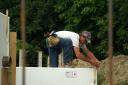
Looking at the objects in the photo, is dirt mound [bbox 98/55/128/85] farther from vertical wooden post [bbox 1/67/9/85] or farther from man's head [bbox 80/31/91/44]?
vertical wooden post [bbox 1/67/9/85]

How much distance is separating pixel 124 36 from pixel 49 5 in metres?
3.41

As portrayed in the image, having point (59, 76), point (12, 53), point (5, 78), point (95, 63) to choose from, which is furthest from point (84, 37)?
point (5, 78)

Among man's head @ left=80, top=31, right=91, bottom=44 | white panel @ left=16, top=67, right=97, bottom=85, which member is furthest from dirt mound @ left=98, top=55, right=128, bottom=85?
white panel @ left=16, top=67, right=97, bottom=85

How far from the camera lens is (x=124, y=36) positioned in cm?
1475

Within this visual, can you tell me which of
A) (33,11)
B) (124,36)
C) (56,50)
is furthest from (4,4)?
(56,50)

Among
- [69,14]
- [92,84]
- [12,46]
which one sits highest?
[69,14]

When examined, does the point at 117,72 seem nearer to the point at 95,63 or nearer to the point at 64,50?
the point at 64,50

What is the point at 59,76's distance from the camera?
5.66 m

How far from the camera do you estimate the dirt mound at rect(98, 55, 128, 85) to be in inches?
401

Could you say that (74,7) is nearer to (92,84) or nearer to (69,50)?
(69,50)

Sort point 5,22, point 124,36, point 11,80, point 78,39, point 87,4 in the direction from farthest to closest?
point 87,4, point 124,36, point 78,39, point 5,22, point 11,80

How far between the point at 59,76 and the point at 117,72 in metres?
5.80

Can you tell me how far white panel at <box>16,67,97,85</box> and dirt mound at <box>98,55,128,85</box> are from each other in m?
4.09

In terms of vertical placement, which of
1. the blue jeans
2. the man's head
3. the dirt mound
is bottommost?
the dirt mound
